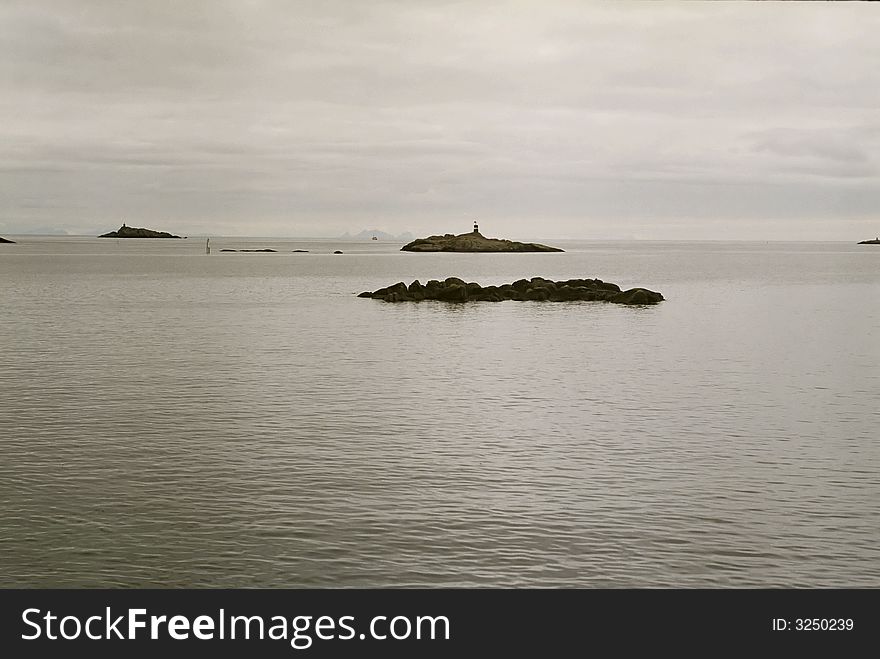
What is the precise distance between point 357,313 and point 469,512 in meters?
23.0

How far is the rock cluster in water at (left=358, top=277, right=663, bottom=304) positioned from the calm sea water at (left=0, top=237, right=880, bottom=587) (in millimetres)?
11709

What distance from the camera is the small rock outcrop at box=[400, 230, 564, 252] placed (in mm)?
115812

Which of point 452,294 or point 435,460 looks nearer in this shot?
point 435,460

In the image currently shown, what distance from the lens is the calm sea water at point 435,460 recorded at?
24.4 ft

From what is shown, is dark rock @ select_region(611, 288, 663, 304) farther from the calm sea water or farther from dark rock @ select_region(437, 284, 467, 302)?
the calm sea water

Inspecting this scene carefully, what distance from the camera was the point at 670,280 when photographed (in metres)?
56.5

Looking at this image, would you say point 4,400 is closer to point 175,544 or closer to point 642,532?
point 175,544
